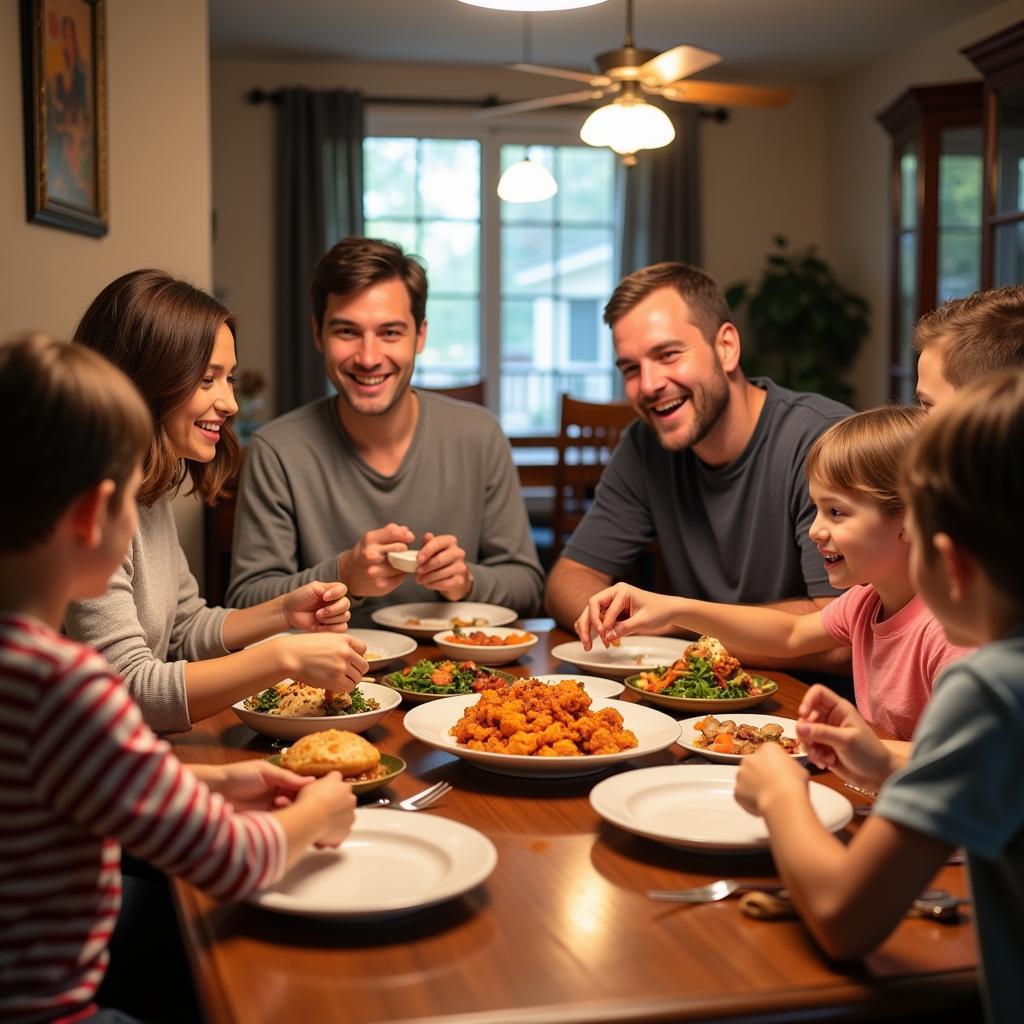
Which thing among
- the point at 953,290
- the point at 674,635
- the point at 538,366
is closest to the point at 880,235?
the point at 953,290

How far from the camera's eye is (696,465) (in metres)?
2.57

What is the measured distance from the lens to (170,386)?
1825mm

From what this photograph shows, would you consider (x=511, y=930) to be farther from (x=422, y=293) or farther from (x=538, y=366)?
(x=538, y=366)

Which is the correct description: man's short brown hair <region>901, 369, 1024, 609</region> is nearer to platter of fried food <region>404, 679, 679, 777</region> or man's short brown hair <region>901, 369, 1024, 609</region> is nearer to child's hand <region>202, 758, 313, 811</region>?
platter of fried food <region>404, 679, 679, 777</region>

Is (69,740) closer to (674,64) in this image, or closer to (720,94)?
(674,64)

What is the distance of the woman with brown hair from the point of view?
1552 millimetres

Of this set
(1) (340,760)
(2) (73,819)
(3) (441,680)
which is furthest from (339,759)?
(3) (441,680)

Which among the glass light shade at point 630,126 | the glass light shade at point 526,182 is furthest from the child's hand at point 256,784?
the glass light shade at point 526,182

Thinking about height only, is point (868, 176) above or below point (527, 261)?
above

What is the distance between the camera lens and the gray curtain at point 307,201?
262 inches

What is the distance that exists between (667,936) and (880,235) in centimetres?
637

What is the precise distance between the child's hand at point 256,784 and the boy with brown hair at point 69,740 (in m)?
0.19

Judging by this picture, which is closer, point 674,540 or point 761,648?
point 761,648

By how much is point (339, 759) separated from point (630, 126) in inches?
88.0
